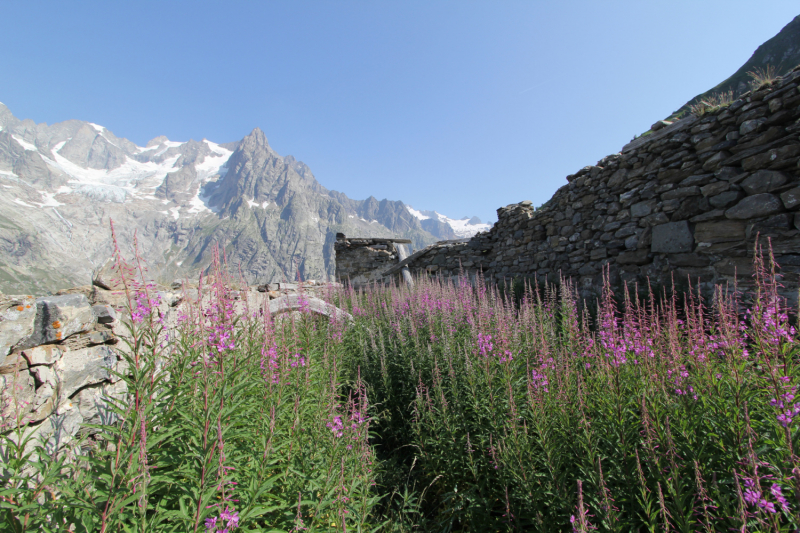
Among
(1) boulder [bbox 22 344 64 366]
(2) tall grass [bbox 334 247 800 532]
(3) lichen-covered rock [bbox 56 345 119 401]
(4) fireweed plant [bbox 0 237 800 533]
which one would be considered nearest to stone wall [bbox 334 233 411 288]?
(2) tall grass [bbox 334 247 800 532]

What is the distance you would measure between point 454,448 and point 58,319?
413 cm

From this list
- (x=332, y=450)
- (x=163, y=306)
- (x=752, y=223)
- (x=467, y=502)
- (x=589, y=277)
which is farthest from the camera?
(x=589, y=277)

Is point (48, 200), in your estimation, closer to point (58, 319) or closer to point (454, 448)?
point (58, 319)

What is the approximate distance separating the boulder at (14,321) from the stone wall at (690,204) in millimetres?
7696

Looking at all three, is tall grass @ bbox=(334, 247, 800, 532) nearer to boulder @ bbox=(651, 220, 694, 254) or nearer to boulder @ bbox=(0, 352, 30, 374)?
boulder @ bbox=(0, 352, 30, 374)

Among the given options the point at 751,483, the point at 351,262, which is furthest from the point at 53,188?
the point at 751,483

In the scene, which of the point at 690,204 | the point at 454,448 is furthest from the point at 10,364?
the point at 690,204

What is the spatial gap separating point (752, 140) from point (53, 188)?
300293mm

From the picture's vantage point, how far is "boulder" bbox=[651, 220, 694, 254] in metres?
6.32

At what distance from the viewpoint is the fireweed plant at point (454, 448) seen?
161 cm

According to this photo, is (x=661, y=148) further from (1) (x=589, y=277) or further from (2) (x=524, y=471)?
(2) (x=524, y=471)

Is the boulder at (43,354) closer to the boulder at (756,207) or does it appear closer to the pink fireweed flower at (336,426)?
the pink fireweed flower at (336,426)

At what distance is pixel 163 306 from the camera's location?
4.24 metres

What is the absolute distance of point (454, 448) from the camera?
317cm
